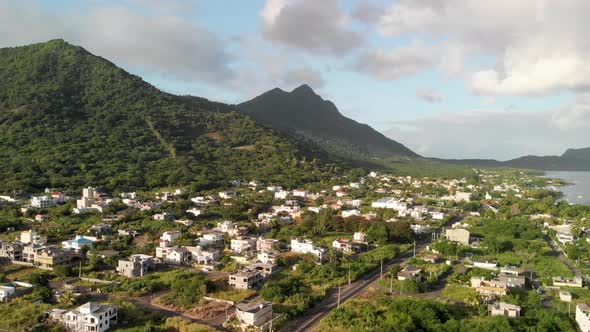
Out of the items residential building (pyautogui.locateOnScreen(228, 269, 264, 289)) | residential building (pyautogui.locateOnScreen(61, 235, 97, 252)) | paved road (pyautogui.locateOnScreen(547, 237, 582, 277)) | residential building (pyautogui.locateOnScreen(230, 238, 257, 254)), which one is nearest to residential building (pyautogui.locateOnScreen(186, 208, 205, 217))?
residential building (pyautogui.locateOnScreen(230, 238, 257, 254))

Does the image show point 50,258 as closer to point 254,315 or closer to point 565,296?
point 254,315

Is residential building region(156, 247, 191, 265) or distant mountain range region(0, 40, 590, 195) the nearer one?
residential building region(156, 247, 191, 265)

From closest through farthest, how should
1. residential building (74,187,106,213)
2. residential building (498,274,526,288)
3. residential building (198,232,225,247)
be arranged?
1. residential building (498,274,526,288)
2. residential building (198,232,225,247)
3. residential building (74,187,106,213)

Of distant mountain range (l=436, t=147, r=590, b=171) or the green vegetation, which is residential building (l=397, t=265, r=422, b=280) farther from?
distant mountain range (l=436, t=147, r=590, b=171)

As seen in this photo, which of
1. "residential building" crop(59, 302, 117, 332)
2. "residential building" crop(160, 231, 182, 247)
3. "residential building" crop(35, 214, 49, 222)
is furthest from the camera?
"residential building" crop(35, 214, 49, 222)

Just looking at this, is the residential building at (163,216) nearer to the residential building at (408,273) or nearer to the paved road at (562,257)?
the residential building at (408,273)

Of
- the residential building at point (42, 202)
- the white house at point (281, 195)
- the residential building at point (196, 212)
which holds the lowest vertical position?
the residential building at point (196, 212)

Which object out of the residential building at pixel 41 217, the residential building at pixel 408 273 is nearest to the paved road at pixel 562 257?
the residential building at pixel 408 273

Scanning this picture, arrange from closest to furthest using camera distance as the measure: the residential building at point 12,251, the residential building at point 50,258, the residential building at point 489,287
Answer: the residential building at point 489,287, the residential building at point 50,258, the residential building at point 12,251
